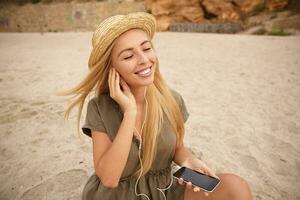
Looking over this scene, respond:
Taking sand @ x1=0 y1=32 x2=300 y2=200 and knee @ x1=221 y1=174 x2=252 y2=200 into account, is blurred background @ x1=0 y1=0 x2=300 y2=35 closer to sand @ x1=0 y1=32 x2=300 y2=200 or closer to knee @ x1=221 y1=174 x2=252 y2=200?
sand @ x1=0 y1=32 x2=300 y2=200

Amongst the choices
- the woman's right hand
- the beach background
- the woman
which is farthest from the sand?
the woman's right hand

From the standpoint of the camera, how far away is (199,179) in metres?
1.65

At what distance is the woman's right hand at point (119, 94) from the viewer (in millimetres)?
1534

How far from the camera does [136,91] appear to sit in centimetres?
181

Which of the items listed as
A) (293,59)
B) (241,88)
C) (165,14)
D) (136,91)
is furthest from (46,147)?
(165,14)

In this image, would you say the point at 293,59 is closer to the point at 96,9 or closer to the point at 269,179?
the point at 269,179

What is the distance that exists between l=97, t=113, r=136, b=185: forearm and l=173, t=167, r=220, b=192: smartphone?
44 centimetres

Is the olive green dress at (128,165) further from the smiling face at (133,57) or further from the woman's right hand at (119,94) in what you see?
the smiling face at (133,57)

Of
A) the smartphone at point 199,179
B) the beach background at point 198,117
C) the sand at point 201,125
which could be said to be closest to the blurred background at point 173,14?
the beach background at point 198,117

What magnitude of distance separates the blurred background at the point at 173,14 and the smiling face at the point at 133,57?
1278cm

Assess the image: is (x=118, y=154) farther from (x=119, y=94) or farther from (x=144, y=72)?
(x=144, y=72)

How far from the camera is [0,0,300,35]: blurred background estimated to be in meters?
14.5

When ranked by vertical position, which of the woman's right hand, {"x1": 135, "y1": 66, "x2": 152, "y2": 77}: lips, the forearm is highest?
{"x1": 135, "y1": 66, "x2": 152, "y2": 77}: lips

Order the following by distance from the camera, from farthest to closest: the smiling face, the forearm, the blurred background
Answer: the blurred background
the smiling face
the forearm
